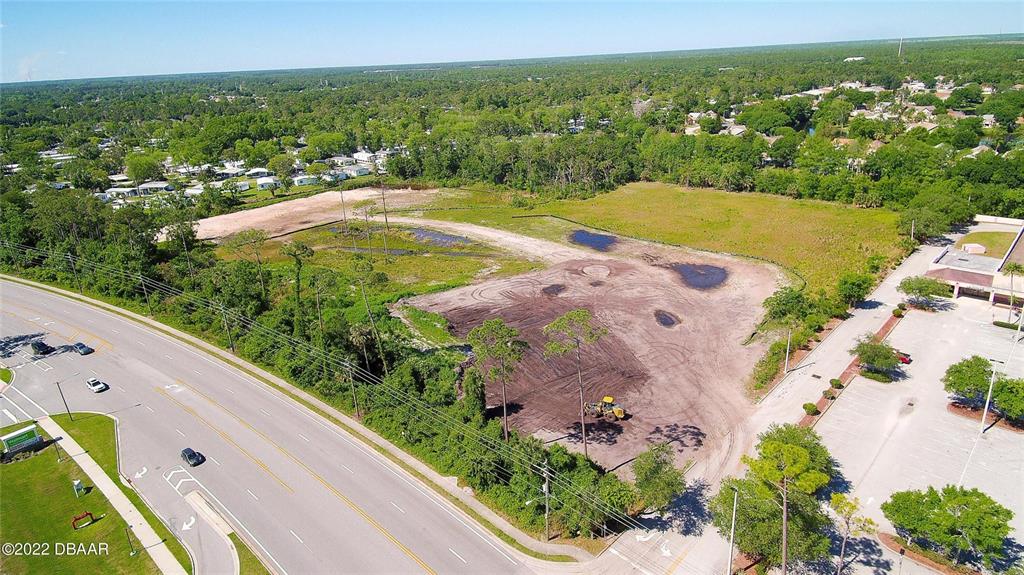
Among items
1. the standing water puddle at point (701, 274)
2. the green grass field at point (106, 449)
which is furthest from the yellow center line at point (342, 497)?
the standing water puddle at point (701, 274)

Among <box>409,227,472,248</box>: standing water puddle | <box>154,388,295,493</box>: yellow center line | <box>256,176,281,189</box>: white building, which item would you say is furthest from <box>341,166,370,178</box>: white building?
<box>154,388,295,493</box>: yellow center line

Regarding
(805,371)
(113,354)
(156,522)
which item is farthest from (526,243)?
(156,522)

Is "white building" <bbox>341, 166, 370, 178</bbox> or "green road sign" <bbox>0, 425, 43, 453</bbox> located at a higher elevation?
"white building" <bbox>341, 166, 370, 178</bbox>

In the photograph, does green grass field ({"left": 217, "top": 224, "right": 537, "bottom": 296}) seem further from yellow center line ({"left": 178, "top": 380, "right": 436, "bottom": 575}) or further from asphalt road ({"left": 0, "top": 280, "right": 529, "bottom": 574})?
yellow center line ({"left": 178, "top": 380, "right": 436, "bottom": 575})

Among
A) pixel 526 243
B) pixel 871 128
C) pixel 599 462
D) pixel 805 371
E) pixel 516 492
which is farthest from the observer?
pixel 871 128

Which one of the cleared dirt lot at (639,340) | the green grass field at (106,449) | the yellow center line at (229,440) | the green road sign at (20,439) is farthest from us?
the cleared dirt lot at (639,340)

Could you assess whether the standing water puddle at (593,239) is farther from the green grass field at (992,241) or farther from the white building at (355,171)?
the white building at (355,171)

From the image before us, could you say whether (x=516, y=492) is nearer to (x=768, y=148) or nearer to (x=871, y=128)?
(x=768, y=148)
